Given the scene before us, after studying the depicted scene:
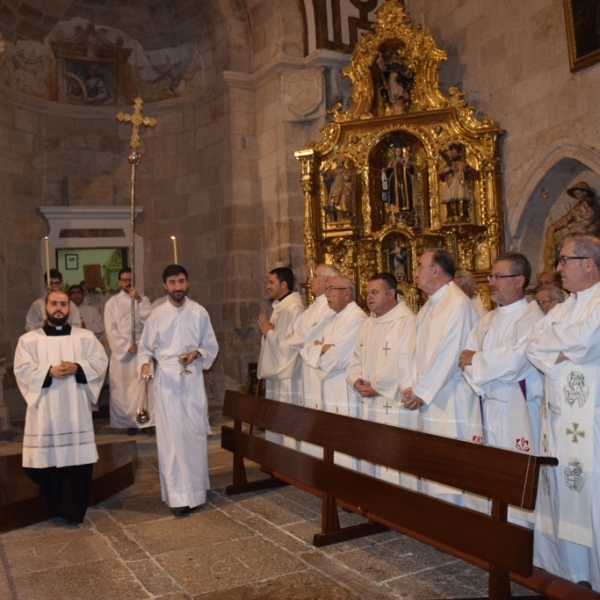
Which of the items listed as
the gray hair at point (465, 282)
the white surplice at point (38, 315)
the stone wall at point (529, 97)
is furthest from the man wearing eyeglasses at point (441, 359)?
the white surplice at point (38, 315)

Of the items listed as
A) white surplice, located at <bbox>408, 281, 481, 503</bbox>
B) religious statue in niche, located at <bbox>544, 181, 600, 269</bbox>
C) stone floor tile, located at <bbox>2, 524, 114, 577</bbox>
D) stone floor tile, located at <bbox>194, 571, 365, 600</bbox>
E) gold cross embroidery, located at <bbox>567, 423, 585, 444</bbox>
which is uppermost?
religious statue in niche, located at <bbox>544, 181, 600, 269</bbox>

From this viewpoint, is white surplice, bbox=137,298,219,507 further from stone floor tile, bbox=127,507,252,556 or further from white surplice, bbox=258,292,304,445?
white surplice, bbox=258,292,304,445

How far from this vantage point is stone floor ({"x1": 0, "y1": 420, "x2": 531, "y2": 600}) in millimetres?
3910

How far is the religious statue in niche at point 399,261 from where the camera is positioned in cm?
955

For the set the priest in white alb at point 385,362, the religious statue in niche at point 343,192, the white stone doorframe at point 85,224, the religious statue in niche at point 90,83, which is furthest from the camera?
the religious statue in niche at point 90,83

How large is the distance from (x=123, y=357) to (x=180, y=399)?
162 inches

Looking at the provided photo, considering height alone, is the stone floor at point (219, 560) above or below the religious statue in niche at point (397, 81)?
below

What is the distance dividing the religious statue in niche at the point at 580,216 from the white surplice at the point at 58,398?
528cm

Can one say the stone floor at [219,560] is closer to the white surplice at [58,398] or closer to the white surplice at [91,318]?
the white surplice at [58,398]

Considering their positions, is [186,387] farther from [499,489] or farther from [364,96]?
[364,96]

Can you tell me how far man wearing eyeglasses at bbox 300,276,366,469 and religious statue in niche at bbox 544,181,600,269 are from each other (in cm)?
315

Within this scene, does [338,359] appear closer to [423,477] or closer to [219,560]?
[219,560]

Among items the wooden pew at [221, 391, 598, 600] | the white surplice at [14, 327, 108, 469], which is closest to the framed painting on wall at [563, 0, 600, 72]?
the wooden pew at [221, 391, 598, 600]

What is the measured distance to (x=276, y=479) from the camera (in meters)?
6.15
